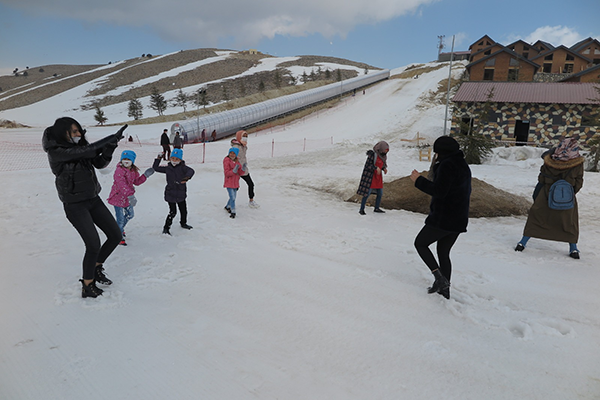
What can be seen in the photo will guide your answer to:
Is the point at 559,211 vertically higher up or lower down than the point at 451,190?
lower down

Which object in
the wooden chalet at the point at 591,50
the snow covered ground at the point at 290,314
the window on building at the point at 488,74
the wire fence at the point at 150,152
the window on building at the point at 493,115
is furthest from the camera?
the wooden chalet at the point at 591,50

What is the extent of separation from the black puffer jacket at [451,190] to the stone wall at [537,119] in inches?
759

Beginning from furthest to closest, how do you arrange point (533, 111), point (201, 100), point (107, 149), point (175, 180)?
1. point (201, 100)
2. point (533, 111)
3. point (175, 180)
4. point (107, 149)

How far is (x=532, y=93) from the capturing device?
22.2m

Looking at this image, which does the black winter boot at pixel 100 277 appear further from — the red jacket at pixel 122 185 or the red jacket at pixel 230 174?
the red jacket at pixel 230 174

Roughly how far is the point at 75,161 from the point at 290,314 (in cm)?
257

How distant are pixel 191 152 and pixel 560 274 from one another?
54.3ft

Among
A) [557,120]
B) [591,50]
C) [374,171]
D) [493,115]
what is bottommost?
[374,171]

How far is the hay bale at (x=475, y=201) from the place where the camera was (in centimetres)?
756

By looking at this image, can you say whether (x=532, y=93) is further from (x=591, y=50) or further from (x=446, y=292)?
(x=591, y=50)

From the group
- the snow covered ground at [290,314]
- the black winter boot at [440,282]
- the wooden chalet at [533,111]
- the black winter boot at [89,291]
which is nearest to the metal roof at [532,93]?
the wooden chalet at [533,111]

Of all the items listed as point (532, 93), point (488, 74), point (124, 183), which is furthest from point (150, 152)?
point (488, 74)

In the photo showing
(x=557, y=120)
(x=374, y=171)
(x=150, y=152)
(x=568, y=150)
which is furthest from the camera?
(x=557, y=120)

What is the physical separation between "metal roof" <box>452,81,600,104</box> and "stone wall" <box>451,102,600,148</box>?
364 millimetres
